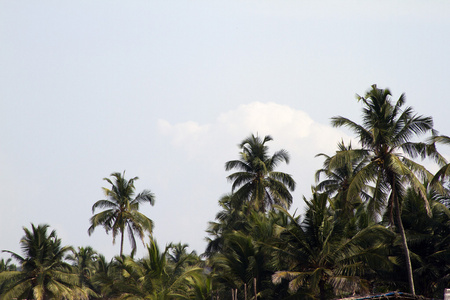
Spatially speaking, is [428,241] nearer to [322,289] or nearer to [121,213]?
[322,289]

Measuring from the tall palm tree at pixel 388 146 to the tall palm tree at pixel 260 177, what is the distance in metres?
14.3

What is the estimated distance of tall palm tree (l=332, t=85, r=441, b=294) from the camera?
1019 inches

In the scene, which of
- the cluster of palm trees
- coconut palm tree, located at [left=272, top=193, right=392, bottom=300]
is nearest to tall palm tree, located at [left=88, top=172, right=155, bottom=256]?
the cluster of palm trees

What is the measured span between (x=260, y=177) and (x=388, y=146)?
15523 millimetres

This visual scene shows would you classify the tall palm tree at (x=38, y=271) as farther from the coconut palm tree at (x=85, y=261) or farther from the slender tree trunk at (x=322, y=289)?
the coconut palm tree at (x=85, y=261)

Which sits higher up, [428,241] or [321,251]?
[428,241]

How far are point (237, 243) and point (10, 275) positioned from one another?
1691 cm

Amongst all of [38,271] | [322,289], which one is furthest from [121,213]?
[322,289]

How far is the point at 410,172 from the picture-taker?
82.3 ft

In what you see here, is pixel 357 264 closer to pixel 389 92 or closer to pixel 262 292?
pixel 262 292

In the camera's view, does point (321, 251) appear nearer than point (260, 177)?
Yes

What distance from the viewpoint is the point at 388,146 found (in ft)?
86.2

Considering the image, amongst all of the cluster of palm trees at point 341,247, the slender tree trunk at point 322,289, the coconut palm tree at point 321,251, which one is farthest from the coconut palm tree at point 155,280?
the slender tree trunk at point 322,289

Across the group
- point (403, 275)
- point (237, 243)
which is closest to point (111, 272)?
point (237, 243)
